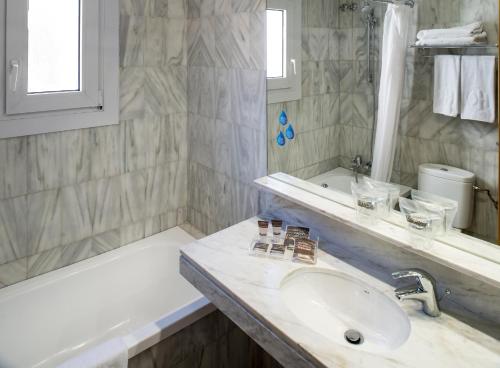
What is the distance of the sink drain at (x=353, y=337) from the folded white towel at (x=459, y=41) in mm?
915

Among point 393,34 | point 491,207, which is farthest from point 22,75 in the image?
point 491,207

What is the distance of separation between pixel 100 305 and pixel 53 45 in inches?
55.8

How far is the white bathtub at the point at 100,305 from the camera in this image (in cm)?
174

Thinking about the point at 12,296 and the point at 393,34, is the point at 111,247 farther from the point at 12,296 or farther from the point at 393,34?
the point at 393,34

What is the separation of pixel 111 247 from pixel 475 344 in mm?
1909

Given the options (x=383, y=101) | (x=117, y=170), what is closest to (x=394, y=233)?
(x=383, y=101)

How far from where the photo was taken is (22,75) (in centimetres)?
176

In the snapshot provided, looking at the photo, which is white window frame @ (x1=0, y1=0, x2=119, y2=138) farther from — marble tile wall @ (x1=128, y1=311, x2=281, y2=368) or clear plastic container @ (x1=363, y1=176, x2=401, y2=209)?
clear plastic container @ (x1=363, y1=176, x2=401, y2=209)

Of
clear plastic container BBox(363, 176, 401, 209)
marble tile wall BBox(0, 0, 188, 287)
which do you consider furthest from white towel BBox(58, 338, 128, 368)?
clear plastic container BBox(363, 176, 401, 209)

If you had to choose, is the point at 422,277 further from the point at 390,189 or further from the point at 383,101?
the point at 383,101

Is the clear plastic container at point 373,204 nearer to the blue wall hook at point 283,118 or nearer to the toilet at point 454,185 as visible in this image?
the toilet at point 454,185

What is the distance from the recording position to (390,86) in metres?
1.27

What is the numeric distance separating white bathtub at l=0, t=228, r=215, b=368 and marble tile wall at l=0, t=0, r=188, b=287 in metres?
0.10

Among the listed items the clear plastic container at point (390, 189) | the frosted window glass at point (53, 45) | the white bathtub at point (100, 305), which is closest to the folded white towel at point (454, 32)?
the clear plastic container at point (390, 189)
